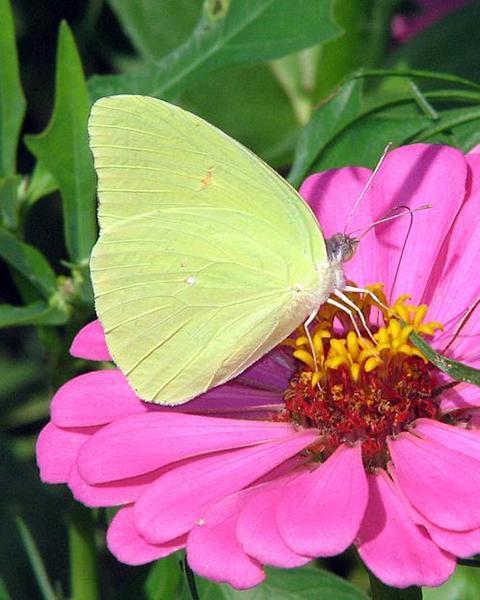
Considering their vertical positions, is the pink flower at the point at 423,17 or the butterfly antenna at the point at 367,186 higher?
the butterfly antenna at the point at 367,186

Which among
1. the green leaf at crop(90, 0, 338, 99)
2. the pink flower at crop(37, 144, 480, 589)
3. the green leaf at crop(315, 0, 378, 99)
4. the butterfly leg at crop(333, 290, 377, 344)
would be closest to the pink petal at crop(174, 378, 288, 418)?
the pink flower at crop(37, 144, 480, 589)

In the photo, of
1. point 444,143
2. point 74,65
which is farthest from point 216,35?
point 444,143

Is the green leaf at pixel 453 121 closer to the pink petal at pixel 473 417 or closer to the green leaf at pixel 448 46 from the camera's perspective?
the pink petal at pixel 473 417

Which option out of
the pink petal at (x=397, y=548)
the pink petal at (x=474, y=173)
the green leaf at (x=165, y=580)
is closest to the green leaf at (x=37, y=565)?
the green leaf at (x=165, y=580)

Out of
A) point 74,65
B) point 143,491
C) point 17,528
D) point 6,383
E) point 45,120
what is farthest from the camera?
point 45,120

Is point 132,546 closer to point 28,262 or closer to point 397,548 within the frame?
point 397,548

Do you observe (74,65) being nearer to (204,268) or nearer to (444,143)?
(204,268)

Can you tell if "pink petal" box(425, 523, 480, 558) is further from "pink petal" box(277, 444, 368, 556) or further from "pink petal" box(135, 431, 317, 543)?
"pink petal" box(135, 431, 317, 543)
